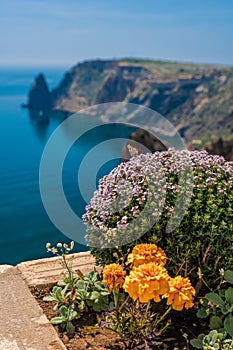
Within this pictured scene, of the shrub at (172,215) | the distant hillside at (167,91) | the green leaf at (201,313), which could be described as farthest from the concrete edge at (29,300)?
the distant hillside at (167,91)

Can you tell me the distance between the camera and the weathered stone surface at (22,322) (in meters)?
2.57

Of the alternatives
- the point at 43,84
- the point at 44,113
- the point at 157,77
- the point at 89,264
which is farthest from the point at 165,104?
the point at 89,264

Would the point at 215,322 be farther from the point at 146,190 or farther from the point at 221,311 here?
the point at 146,190

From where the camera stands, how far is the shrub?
2900mm

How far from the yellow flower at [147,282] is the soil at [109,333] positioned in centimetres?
40

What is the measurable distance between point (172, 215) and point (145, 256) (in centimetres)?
43

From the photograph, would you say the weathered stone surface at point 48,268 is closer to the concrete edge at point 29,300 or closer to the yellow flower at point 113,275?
the concrete edge at point 29,300

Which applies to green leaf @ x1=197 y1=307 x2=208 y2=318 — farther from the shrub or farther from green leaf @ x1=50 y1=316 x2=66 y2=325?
green leaf @ x1=50 y1=316 x2=66 y2=325

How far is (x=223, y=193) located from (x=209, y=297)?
0.67m

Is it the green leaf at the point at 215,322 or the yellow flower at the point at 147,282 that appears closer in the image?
the yellow flower at the point at 147,282

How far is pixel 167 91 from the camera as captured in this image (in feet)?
333

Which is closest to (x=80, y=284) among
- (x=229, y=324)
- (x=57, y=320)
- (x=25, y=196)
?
(x=57, y=320)

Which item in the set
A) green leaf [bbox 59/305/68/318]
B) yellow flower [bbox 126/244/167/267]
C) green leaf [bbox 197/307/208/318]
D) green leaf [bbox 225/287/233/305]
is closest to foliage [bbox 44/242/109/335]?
green leaf [bbox 59/305/68/318]

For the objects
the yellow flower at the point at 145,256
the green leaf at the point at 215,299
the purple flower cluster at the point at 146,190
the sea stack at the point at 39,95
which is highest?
the purple flower cluster at the point at 146,190
